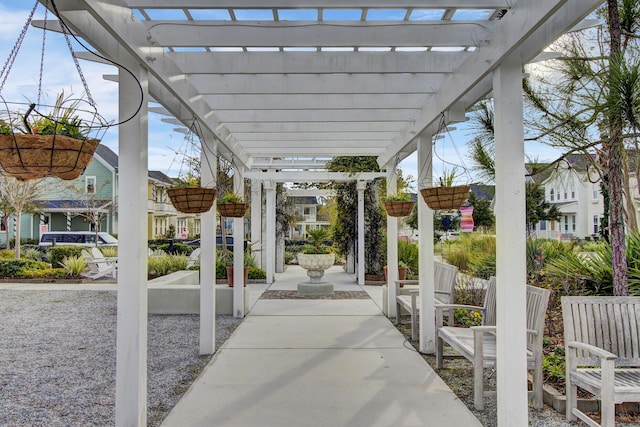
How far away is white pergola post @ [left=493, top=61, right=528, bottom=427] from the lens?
310 centimetres

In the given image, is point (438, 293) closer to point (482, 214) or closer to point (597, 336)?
point (597, 336)

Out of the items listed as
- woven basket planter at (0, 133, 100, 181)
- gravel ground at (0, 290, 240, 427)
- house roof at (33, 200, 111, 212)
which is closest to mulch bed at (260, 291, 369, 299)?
gravel ground at (0, 290, 240, 427)

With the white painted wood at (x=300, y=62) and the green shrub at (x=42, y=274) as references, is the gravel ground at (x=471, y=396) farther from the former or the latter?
the green shrub at (x=42, y=274)

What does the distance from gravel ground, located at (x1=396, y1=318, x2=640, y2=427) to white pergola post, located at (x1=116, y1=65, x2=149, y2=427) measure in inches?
98.9

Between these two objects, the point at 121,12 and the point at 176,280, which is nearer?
the point at 121,12

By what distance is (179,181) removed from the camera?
4.84 m

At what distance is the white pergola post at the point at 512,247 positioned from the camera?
3096 mm

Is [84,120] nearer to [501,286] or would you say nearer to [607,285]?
[501,286]

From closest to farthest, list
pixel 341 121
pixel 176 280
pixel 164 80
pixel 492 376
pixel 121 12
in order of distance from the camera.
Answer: pixel 121 12
pixel 164 80
pixel 492 376
pixel 341 121
pixel 176 280

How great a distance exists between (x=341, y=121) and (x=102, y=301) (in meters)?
6.48

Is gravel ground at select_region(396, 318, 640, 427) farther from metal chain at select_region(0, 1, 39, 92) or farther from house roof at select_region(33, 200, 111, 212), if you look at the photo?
house roof at select_region(33, 200, 111, 212)

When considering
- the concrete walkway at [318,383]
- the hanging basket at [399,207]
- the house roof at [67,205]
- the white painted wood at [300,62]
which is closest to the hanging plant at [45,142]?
the white painted wood at [300,62]

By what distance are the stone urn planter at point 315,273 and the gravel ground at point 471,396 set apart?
433 centimetres

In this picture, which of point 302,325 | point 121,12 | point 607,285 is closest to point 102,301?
point 302,325
